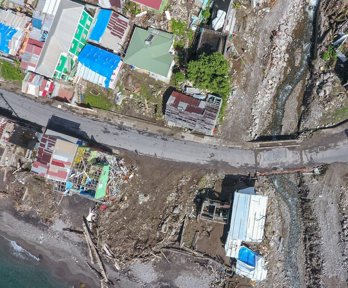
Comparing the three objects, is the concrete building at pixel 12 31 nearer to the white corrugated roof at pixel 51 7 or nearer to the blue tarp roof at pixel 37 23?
the blue tarp roof at pixel 37 23

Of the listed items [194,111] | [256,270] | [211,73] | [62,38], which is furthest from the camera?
[62,38]

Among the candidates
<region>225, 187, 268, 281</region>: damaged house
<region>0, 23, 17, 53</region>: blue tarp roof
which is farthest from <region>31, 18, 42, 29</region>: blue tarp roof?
<region>225, 187, 268, 281</region>: damaged house

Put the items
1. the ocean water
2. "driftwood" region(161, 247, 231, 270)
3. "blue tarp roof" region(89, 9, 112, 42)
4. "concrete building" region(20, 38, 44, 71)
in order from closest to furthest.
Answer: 1. "concrete building" region(20, 38, 44, 71)
2. "driftwood" region(161, 247, 231, 270)
3. "blue tarp roof" region(89, 9, 112, 42)
4. the ocean water

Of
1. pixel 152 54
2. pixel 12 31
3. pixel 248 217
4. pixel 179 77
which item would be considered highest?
pixel 152 54

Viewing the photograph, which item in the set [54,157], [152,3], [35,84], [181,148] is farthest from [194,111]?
[35,84]

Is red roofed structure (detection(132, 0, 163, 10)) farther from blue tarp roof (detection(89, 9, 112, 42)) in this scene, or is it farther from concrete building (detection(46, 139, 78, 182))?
concrete building (detection(46, 139, 78, 182))

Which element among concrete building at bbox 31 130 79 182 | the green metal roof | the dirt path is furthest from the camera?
the dirt path

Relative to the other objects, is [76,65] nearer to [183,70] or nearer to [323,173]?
[183,70]

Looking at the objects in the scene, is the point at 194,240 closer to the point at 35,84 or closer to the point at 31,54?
the point at 35,84
